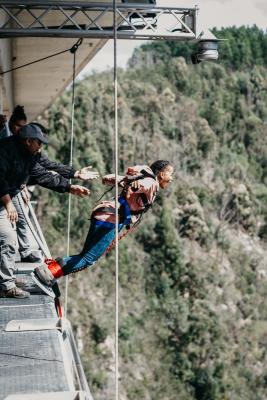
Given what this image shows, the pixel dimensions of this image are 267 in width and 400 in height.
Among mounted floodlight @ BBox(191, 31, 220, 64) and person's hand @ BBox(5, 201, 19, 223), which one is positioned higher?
mounted floodlight @ BBox(191, 31, 220, 64)

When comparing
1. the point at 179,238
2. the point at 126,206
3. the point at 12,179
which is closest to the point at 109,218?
the point at 126,206

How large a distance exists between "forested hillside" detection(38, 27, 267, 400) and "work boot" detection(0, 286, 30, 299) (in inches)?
912

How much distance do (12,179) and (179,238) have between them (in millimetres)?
32407

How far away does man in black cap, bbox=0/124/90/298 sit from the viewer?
15.5 feet

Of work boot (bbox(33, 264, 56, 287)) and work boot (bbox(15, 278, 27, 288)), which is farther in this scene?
work boot (bbox(15, 278, 27, 288))

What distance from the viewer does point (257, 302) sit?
37.1 meters

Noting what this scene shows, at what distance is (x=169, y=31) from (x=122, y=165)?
31.6m

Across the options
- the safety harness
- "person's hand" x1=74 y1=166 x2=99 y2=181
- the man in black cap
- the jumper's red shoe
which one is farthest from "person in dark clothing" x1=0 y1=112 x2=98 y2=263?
the jumper's red shoe

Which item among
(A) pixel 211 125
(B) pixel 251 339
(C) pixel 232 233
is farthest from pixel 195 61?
(A) pixel 211 125

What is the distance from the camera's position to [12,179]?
4.83 metres

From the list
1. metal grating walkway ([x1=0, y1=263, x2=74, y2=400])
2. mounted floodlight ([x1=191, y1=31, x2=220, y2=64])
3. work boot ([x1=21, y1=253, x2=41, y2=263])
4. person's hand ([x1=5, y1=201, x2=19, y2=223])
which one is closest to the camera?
metal grating walkway ([x1=0, y1=263, x2=74, y2=400])

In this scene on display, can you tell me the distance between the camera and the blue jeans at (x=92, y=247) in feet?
16.1

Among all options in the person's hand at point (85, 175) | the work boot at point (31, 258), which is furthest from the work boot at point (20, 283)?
the work boot at point (31, 258)

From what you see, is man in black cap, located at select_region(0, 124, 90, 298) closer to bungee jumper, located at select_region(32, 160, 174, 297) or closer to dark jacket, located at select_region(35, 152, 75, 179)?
bungee jumper, located at select_region(32, 160, 174, 297)
